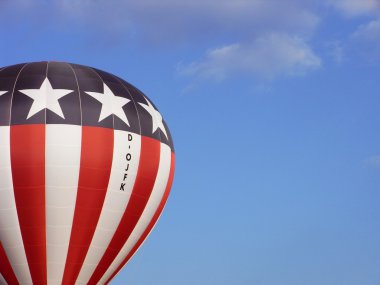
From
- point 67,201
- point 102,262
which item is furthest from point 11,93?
point 102,262

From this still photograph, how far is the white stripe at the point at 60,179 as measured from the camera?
36812 millimetres

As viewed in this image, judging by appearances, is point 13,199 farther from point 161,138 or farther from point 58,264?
point 161,138

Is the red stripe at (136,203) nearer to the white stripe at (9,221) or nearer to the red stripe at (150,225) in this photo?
the red stripe at (150,225)

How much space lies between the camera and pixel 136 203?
3847cm

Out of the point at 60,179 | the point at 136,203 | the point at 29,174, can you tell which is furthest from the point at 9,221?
the point at 136,203

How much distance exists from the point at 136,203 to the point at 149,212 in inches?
44.6

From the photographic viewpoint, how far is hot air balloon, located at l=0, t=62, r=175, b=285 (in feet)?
121

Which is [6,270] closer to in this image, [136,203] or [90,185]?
[90,185]

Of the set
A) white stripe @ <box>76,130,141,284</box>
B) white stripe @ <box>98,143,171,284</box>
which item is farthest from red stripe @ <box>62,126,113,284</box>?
white stripe @ <box>98,143,171,284</box>

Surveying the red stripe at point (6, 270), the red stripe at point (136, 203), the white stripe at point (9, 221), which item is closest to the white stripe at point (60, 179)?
the white stripe at point (9, 221)

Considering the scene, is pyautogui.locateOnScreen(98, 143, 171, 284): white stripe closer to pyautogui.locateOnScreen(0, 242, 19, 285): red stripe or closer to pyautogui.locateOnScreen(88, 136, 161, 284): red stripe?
pyautogui.locateOnScreen(88, 136, 161, 284): red stripe

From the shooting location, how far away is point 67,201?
1462 inches

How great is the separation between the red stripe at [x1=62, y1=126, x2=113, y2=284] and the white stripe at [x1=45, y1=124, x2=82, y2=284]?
216 millimetres

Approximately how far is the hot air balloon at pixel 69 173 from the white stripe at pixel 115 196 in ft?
0.12
